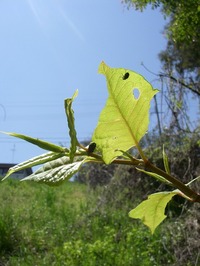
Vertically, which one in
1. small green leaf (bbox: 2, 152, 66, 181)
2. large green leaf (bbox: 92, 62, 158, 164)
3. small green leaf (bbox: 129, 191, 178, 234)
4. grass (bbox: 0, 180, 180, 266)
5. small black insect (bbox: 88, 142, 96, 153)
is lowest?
grass (bbox: 0, 180, 180, 266)

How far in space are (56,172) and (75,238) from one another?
3994 millimetres

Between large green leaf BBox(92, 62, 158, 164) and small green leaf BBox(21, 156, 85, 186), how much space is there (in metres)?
0.03

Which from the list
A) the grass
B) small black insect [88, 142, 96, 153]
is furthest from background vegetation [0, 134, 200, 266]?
small black insect [88, 142, 96, 153]

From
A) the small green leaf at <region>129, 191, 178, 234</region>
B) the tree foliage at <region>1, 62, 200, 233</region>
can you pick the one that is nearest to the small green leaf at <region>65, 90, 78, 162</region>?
the tree foliage at <region>1, 62, 200, 233</region>

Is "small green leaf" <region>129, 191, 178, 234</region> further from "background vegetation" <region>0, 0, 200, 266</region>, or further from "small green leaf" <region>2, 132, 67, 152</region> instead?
"background vegetation" <region>0, 0, 200, 266</region>

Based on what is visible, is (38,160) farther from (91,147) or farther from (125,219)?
(125,219)

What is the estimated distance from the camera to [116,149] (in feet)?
1.26

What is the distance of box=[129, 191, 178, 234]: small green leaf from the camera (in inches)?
17.2

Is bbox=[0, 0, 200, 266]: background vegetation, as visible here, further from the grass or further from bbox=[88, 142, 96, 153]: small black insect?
bbox=[88, 142, 96, 153]: small black insect

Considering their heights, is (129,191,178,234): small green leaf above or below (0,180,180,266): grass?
above

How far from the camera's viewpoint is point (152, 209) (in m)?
0.45

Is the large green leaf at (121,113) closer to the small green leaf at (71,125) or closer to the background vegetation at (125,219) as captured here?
the small green leaf at (71,125)

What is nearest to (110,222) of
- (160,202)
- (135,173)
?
(135,173)

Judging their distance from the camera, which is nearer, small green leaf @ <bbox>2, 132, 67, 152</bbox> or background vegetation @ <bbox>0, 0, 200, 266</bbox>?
small green leaf @ <bbox>2, 132, 67, 152</bbox>
